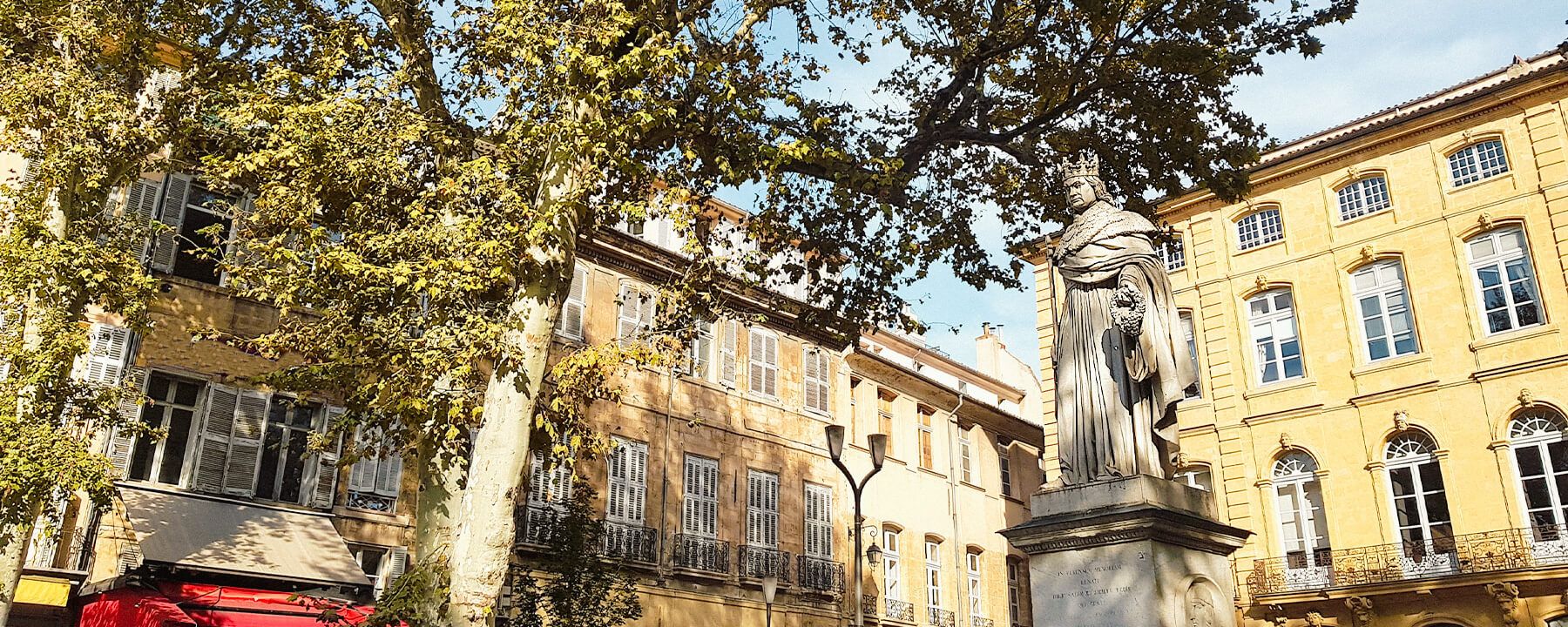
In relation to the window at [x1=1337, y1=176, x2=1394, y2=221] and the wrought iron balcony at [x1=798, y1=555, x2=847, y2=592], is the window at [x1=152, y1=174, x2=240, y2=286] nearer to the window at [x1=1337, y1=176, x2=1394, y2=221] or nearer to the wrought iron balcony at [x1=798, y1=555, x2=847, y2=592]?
the wrought iron balcony at [x1=798, y1=555, x2=847, y2=592]

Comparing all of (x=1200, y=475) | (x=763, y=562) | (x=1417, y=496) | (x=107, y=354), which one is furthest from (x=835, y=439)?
(x=1417, y=496)

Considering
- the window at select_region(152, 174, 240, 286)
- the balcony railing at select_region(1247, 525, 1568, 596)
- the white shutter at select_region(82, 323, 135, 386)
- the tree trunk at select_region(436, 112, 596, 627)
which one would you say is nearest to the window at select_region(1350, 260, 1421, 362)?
the balcony railing at select_region(1247, 525, 1568, 596)

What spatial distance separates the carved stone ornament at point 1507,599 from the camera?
20.7 meters

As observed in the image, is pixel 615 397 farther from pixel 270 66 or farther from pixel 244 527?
pixel 244 527

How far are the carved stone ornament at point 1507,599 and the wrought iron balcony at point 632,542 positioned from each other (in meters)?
15.0

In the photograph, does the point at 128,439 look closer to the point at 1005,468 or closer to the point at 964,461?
the point at 964,461

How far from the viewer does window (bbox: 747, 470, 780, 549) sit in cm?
2356

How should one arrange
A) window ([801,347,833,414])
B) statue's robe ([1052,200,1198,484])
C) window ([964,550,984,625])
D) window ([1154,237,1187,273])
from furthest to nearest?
1. window ([964,550,984,625])
2. window ([1154,237,1187,273])
3. window ([801,347,833,414])
4. statue's robe ([1052,200,1198,484])

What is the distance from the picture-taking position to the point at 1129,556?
705 cm

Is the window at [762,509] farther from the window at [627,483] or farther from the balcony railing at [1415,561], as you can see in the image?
the balcony railing at [1415,561]

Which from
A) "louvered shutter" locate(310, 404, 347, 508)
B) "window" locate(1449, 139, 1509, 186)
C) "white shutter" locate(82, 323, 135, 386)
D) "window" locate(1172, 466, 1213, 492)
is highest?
"window" locate(1449, 139, 1509, 186)

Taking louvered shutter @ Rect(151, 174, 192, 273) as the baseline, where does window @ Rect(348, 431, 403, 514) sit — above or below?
below

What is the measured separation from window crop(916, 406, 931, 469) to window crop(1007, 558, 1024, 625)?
13.8ft

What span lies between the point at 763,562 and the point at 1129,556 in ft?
55.5
